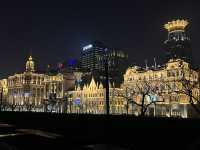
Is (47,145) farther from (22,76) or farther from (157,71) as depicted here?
(22,76)

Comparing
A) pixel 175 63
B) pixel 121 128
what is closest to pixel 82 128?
pixel 121 128

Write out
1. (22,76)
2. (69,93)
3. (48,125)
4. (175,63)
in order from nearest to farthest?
(48,125), (175,63), (69,93), (22,76)

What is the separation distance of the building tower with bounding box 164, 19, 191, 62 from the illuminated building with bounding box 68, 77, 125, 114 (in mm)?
48865

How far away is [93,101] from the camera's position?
132125 millimetres

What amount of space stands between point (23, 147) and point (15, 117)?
29.4m

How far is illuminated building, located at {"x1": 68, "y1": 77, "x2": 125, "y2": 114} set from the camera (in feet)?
397

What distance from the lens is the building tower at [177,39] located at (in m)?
165

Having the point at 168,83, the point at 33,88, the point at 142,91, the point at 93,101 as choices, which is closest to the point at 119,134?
the point at 142,91

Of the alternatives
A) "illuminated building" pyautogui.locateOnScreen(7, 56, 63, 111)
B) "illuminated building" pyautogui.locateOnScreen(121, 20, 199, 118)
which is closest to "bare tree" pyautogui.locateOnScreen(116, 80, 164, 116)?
"illuminated building" pyautogui.locateOnScreen(121, 20, 199, 118)

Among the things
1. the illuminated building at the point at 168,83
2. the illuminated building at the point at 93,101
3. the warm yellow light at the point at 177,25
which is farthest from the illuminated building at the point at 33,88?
the warm yellow light at the point at 177,25

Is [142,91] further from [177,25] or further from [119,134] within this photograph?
[177,25]

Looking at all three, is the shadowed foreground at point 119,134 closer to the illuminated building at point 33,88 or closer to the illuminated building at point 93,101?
the illuminated building at point 93,101

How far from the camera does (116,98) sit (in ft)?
401

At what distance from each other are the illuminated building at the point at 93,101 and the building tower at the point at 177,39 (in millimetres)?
48865
